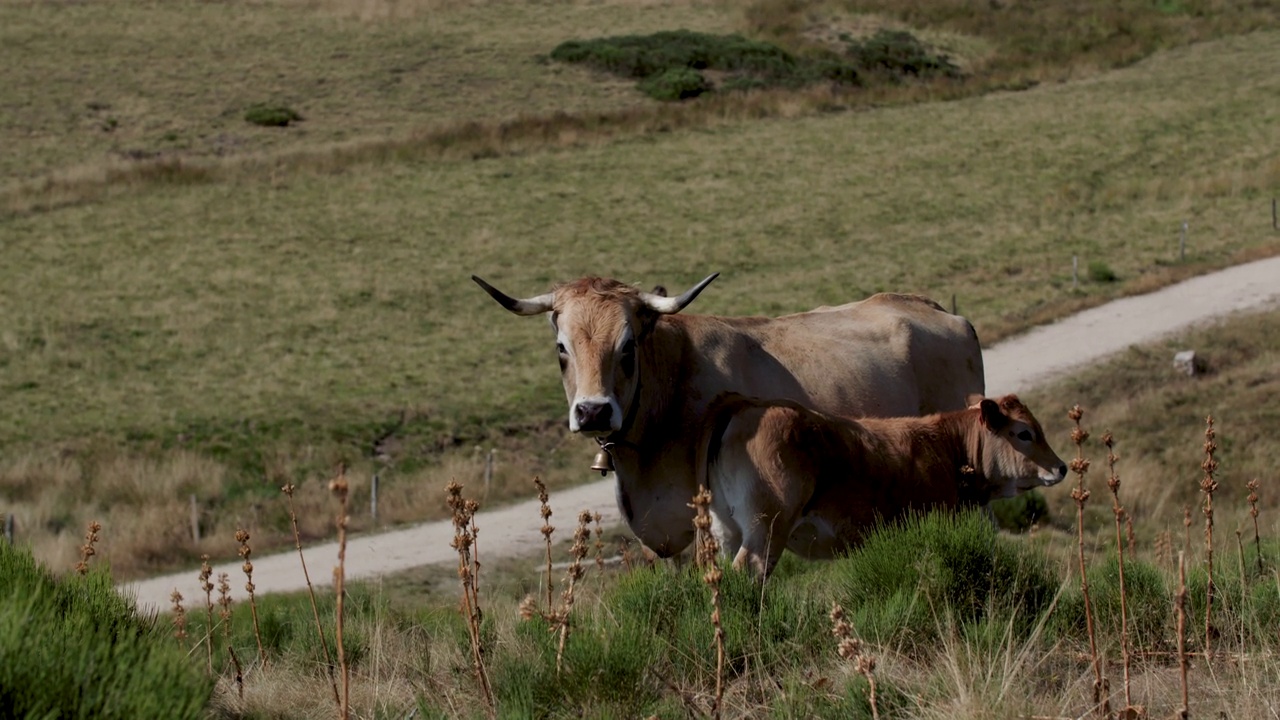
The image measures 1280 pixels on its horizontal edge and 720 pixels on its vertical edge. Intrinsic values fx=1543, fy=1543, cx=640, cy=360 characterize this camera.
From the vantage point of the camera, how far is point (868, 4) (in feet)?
240

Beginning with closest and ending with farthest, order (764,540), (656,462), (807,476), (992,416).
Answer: (764,540), (807,476), (656,462), (992,416)

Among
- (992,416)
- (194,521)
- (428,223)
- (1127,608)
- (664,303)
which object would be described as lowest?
(428,223)

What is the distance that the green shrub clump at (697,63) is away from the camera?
195 feet

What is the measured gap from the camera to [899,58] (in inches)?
2542

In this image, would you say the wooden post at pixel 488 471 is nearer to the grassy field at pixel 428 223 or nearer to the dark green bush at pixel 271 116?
the grassy field at pixel 428 223

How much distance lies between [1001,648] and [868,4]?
70.2 m

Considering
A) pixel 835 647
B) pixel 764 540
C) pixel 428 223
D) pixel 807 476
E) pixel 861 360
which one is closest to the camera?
pixel 835 647

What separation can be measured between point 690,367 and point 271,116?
4637 centimetres

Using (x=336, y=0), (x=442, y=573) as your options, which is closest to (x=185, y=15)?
(x=336, y=0)

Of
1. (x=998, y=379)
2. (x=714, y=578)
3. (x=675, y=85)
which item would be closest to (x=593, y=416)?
(x=714, y=578)

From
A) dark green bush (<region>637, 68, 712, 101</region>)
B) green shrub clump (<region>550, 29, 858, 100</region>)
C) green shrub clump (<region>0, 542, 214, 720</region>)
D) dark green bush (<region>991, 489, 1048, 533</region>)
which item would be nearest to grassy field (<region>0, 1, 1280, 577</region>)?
dark green bush (<region>637, 68, 712, 101</region>)

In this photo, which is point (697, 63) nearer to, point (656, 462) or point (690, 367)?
point (690, 367)

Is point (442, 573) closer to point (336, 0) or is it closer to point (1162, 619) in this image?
point (1162, 619)

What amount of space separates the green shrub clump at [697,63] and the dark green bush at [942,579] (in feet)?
171
